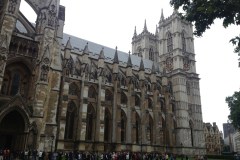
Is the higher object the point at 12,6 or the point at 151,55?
the point at 151,55

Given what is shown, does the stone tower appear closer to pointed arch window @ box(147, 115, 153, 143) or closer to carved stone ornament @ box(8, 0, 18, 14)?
pointed arch window @ box(147, 115, 153, 143)

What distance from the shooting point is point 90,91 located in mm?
38938

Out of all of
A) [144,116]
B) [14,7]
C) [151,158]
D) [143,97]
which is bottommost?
[151,158]

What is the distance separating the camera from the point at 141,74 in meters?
45.3

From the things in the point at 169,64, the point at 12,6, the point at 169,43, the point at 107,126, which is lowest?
the point at 107,126

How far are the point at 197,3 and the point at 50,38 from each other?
15.2 metres

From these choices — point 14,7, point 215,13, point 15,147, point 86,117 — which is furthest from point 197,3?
point 86,117

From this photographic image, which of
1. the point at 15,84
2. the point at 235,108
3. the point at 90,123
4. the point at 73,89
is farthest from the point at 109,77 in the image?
the point at 15,84

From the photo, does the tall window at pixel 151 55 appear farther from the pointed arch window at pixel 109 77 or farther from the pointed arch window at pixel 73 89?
the pointed arch window at pixel 73 89

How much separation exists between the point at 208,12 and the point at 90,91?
29114mm

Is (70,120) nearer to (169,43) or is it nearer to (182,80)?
(182,80)

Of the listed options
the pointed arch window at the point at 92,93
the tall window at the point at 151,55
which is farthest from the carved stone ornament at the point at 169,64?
the pointed arch window at the point at 92,93

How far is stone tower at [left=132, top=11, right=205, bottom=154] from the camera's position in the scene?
1863 inches

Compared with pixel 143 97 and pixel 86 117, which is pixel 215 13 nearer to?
pixel 86 117
